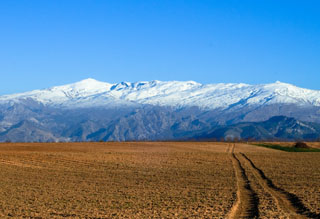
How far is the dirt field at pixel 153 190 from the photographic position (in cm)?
2389

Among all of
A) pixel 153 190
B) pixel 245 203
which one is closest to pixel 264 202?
pixel 245 203

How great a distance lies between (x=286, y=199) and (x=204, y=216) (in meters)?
7.76

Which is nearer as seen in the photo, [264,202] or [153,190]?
[264,202]

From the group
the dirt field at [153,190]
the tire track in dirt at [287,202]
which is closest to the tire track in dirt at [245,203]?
the dirt field at [153,190]

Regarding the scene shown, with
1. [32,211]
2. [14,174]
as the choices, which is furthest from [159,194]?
[14,174]

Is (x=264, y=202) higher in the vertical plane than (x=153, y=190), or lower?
higher

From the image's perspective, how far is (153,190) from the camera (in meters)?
32.0

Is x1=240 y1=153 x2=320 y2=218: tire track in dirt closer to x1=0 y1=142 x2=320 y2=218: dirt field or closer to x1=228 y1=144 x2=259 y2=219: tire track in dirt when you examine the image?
x1=0 y1=142 x2=320 y2=218: dirt field

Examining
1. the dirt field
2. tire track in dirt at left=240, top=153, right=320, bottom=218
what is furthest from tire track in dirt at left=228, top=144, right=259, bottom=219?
tire track in dirt at left=240, top=153, right=320, bottom=218

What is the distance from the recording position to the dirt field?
23.9 meters

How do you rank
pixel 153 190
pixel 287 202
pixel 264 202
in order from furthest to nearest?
pixel 153 190 → pixel 287 202 → pixel 264 202

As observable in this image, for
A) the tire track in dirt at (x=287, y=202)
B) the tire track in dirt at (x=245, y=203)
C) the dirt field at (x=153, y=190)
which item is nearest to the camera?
the tire track in dirt at (x=245, y=203)

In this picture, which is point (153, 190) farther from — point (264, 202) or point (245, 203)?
point (264, 202)

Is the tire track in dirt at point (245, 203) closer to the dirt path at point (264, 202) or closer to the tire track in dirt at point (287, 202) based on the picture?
the dirt path at point (264, 202)
